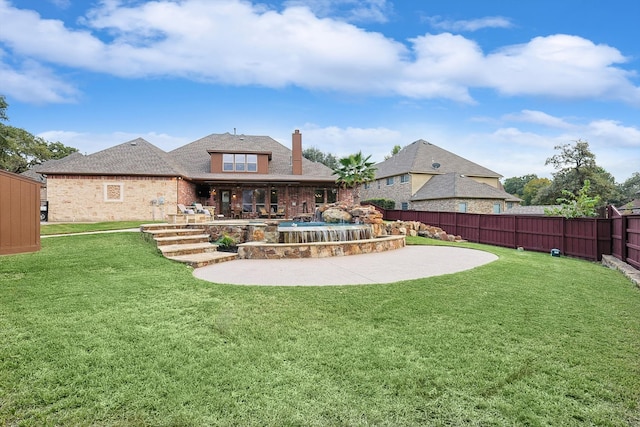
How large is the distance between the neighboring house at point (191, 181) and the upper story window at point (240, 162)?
0.21 feet

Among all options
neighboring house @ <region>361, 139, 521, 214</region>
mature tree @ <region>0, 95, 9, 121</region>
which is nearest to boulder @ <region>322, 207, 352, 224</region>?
neighboring house @ <region>361, 139, 521, 214</region>

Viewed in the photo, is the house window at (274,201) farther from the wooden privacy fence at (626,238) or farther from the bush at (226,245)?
the wooden privacy fence at (626,238)

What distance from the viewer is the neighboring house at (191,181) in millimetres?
17250

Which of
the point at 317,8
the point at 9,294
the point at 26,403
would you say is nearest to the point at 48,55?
the point at 317,8

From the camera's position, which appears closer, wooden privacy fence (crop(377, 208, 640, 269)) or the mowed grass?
the mowed grass

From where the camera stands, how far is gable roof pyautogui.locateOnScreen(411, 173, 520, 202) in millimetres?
23141

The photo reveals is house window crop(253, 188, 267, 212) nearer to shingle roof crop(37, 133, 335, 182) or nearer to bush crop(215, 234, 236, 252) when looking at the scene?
shingle roof crop(37, 133, 335, 182)

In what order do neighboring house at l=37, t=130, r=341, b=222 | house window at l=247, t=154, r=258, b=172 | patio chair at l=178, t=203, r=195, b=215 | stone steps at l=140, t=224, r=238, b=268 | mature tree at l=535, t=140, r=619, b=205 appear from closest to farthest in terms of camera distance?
stone steps at l=140, t=224, r=238, b=268 → patio chair at l=178, t=203, r=195, b=215 → neighboring house at l=37, t=130, r=341, b=222 → house window at l=247, t=154, r=258, b=172 → mature tree at l=535, t=140, r=619, b=205

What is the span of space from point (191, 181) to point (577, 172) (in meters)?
34.3

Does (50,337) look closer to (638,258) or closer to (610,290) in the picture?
(610,290)

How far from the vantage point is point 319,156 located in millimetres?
39906

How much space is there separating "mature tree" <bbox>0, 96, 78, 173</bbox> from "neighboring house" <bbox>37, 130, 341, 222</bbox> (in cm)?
995

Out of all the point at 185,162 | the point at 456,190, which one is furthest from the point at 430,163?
the point at 185,162

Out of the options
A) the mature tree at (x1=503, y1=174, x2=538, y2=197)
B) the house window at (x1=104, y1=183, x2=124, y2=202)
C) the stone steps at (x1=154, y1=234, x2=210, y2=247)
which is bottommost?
the stone steps at (x1=154, y1=234, x2=210, y2=247)
